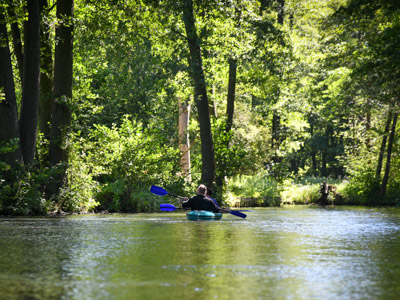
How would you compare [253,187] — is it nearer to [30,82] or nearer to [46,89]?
[46,89]

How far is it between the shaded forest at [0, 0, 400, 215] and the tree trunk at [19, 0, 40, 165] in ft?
0.10

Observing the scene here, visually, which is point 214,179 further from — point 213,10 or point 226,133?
point 213,10

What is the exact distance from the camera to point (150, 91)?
33.8 meters

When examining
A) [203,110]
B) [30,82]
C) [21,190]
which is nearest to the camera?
[21,190]

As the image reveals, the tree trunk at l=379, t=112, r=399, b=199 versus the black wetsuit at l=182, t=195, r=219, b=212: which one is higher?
the tree trunk at l=379, t=112, r=399, b=199

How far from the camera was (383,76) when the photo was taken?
70.0 feet

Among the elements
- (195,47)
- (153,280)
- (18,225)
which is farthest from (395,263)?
(195,47)

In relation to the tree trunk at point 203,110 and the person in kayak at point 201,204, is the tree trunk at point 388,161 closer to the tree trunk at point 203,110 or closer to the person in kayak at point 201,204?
the tree trunk at point 203,110

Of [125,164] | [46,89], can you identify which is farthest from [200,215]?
[46,89]

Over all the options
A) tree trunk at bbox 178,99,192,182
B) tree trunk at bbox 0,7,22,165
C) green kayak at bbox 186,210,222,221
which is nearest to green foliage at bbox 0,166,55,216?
tree trunk at bbox 0,7,22,165

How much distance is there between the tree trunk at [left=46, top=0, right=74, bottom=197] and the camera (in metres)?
20.2

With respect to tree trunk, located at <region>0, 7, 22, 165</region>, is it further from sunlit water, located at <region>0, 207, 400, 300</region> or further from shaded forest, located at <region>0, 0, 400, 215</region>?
sunlit water, located at <region>0, 207, 400, 300</region>

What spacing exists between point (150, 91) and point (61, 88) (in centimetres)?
1371

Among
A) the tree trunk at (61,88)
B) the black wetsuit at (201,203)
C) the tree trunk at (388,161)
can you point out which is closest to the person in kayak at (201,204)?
the black wetsuit at (201,203)
